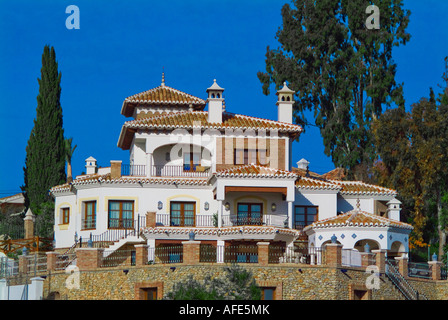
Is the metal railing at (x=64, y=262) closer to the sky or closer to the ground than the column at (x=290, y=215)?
closer to the ground

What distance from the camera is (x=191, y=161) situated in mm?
57281

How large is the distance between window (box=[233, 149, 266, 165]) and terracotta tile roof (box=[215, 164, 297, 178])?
259 centimetres

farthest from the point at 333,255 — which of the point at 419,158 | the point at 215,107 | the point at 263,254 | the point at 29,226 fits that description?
the point at 29,226

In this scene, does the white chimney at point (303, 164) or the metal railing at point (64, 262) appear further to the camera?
the white chimney at point (303, 164)

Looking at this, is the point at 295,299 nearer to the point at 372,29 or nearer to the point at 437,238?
the point at 437,238

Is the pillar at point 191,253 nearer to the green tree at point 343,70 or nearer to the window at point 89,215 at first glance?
the window at point 89,215

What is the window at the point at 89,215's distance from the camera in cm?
5503

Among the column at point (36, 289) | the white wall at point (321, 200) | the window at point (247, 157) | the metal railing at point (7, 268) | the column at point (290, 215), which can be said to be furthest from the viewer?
the window at point (247, 157)

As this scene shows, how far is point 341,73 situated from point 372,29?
3707 mm

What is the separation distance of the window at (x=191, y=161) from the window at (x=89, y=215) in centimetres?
553

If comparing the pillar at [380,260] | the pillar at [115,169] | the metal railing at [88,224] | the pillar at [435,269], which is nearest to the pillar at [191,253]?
the pillar at [380,260]

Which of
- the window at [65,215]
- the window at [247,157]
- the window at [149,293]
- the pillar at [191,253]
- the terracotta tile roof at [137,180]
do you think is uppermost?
the window at [247,157]

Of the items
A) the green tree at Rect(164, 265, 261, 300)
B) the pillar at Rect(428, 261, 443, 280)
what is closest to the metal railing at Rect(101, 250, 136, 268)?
the green tree at Rect(164, 265, 261, 300)

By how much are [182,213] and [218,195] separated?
307cm
